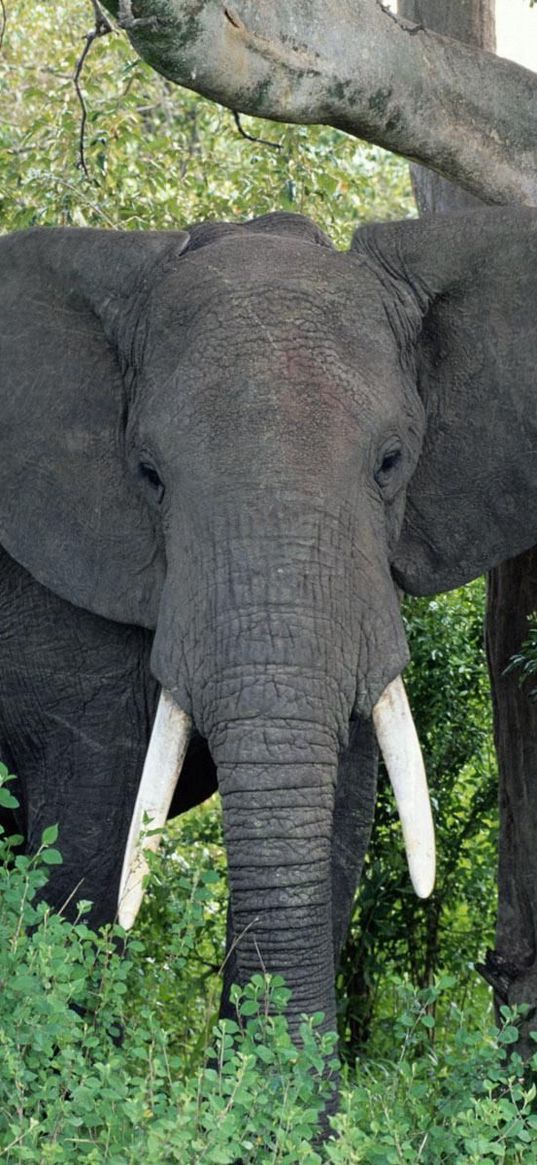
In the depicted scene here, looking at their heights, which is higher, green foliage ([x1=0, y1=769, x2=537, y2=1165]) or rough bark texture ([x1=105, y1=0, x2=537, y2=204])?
rough bark texture ([x1=105, y1=0, x2=537, y2=204])

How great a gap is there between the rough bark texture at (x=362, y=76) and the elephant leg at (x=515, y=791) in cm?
120

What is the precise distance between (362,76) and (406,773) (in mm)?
1818

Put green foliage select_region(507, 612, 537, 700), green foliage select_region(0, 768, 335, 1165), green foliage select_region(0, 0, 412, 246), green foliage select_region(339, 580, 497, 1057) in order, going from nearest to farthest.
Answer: green foliage select_region(0, 768, 335, 1165) < green foliage select_region(507, 612, 537, 700) < green foliage select_region(339, 580, 497, 1057) < green foliage select_region(0, 0, 412, 246)

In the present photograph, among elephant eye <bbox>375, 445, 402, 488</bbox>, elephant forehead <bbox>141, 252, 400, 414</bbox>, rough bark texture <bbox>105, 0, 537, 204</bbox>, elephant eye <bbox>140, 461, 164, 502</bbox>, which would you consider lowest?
elephant eye <bbox>140, 461, 164, 502</bbox>

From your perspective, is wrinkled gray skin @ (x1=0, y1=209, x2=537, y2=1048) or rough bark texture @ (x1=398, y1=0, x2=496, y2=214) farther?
rough bark texture @ (x1=398, y1=0, x2=496, y2=214)

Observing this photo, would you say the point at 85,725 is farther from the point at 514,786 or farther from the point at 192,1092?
the point at 192,1092

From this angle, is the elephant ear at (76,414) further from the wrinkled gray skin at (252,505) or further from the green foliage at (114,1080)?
the green foliage at (114,1080)

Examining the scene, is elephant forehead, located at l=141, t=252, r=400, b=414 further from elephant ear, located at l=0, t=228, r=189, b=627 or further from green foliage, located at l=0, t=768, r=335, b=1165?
green foliage, located at l=0, t=768, r=335, b=1165

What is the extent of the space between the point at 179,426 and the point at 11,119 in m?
6.84

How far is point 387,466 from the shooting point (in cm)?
560

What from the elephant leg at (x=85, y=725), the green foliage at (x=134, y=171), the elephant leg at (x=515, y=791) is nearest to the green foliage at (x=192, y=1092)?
the elephant leg at (x=85, y=725)

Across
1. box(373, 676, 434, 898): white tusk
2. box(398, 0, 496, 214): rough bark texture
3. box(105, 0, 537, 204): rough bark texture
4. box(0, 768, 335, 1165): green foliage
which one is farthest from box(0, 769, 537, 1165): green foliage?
box(398, 0, 496, 214): rough bark texture

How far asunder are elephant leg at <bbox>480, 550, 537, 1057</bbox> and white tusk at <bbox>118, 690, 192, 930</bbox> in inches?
55.3

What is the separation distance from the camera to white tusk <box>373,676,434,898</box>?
209 inches
